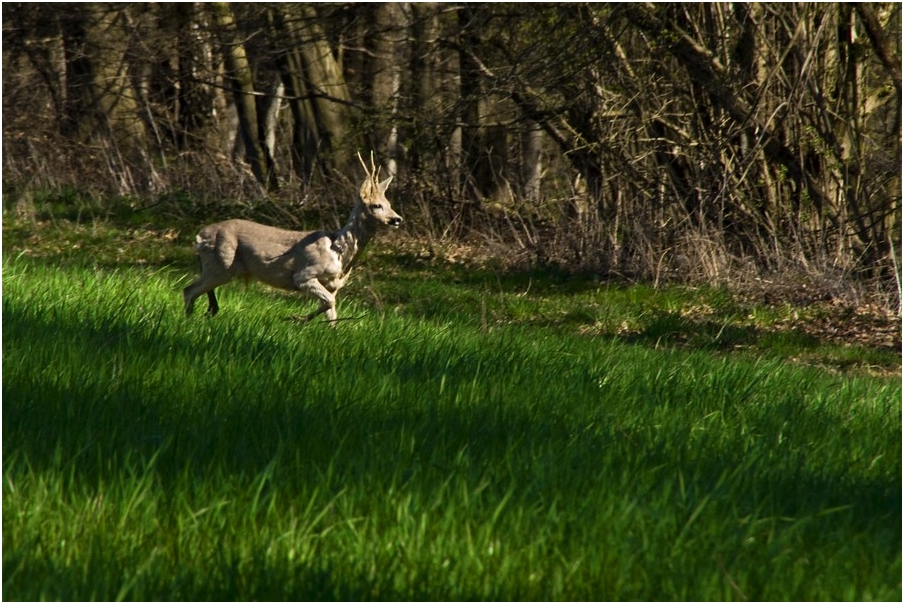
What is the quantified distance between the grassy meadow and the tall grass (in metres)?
0.01

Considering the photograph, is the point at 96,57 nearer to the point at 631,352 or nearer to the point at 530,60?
the point at 530,60

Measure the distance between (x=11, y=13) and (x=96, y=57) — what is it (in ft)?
7.59

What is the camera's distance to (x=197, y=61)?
1897cm

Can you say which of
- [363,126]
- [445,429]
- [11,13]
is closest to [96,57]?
[11,13]

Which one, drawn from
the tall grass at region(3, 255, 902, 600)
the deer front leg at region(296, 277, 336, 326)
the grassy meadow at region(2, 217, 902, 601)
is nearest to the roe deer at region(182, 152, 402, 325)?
the deer front leg at region(296, 277, 336, 326)

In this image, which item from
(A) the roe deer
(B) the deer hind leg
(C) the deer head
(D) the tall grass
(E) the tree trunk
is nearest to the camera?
(D) the tall grass

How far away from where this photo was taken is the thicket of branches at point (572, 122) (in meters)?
13.6

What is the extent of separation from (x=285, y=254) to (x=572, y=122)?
699 centimetres

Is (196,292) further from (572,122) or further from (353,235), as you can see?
(572,122)

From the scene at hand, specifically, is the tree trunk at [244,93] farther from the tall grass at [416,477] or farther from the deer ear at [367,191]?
the tall grass at [416,477]

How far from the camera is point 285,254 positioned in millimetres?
9438

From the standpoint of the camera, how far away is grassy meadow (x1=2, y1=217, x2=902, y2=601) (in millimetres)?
3480

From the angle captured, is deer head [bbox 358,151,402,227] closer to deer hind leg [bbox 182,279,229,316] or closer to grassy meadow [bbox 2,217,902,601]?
deer hind leg [bbox 182,279,229,316]

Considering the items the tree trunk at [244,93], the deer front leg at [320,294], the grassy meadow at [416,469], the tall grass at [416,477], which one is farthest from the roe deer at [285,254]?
the tree trunk at [244,93]
